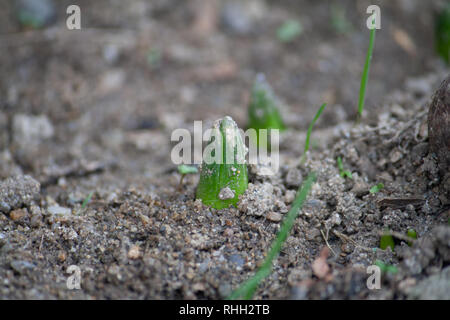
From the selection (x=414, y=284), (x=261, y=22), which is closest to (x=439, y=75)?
(x=261, y=22)

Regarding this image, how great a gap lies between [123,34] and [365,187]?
9.49ft

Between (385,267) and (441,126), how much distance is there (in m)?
0.68

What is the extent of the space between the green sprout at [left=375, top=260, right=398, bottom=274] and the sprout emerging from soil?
1.79ft

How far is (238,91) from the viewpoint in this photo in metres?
4.05

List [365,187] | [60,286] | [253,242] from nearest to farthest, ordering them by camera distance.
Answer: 1. [60,286]
2. [253,242]
3. [365,187]

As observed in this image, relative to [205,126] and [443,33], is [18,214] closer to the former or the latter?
[205,126]

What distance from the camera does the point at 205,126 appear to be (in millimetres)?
3602

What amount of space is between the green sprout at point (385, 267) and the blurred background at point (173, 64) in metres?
1.84

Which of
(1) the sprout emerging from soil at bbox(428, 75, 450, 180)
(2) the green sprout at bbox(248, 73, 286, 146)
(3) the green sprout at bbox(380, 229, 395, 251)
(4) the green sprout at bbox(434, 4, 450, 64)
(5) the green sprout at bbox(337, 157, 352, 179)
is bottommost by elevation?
(3) the green sprout at bbox(380, 229, 395, 251)

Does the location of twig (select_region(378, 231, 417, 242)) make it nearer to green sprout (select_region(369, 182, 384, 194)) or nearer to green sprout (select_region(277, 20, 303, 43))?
green sprout (select_region(369, 182, 384, 194))

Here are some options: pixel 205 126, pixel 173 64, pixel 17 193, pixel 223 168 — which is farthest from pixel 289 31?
pixel 17 193

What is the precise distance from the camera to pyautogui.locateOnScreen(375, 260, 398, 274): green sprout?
5.78 feet

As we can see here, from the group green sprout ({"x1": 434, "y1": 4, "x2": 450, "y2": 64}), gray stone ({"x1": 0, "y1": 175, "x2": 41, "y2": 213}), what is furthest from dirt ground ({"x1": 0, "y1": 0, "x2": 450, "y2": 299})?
green sprout ({"x1": 434, "y1": 4, "x2": 450, "y2": 64})
